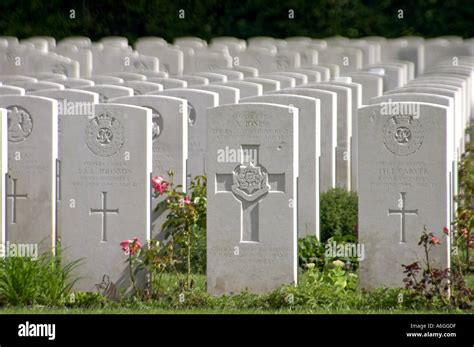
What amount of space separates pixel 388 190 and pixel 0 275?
3.08 m

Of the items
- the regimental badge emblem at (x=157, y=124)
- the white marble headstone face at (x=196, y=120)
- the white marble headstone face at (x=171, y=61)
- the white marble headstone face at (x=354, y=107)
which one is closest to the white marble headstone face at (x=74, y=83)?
the white marble headstone face at (x=354, y=107)

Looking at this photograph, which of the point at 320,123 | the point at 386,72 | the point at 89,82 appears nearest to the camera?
the point at 320,123

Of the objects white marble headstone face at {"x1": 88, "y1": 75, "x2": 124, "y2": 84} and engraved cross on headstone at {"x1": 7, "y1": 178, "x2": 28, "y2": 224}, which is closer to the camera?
engraved cross on headstone at {"x1": 7, "y1": 178, "x2": 28, "y2": 224}

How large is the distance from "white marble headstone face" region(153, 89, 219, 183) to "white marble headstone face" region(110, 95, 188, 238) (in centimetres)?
110

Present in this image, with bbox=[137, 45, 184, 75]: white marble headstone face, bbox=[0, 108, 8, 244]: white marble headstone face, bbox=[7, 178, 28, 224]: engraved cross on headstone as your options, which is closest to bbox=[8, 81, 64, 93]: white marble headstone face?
bbox=[7, 178, 28, 224]: engraved cross on headstone

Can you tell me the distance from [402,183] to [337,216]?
2.43 m

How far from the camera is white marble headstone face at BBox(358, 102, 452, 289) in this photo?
11.9m

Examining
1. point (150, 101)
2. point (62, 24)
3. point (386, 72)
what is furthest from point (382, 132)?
point (62, 24)

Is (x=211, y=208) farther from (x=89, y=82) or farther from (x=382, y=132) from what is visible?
(x=89, y=82)

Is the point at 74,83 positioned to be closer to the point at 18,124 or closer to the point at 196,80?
the point at 196,80

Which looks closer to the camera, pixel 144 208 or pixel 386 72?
pixel 144 208

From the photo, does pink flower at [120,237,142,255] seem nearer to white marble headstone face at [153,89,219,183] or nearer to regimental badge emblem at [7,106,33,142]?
regimental badge emblem at [7,106,33,142]

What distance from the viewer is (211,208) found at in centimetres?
1212

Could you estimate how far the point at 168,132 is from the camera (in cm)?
1364
